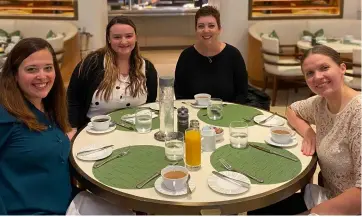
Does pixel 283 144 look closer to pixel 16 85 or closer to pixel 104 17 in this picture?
pixel 16 85

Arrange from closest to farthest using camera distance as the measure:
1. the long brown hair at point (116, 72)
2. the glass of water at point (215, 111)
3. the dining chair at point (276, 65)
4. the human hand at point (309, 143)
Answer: the human hand at point (309, 143), the glass of water at point (215, 111), the long brown hair at point (116, 72), the dining chair at point (276, 65)

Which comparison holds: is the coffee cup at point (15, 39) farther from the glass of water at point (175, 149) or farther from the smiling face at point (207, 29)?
the glass of water at point (175, 149)

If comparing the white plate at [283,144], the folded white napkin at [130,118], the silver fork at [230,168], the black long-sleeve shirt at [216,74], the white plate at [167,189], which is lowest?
the white plate at [167,189]

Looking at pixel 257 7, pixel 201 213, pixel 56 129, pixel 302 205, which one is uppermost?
pixel 257 7

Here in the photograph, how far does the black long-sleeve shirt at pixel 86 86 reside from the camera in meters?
2.77

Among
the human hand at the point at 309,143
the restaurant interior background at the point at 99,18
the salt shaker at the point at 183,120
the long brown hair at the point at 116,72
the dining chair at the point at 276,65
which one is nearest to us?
the human hand at the point at 309,143

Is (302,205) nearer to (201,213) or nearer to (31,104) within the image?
(201,213)

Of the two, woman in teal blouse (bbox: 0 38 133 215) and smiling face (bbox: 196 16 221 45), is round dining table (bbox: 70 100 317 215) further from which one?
smiling face (bbox: 196 16 221 45)

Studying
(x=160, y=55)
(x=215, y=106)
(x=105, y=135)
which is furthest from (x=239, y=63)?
(x=160, y=55)

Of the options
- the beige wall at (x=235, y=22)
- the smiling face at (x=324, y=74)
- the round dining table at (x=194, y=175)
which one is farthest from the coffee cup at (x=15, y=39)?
the smiling face at (x=324, y=74)

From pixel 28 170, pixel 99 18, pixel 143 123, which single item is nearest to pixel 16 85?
pixel 28 170

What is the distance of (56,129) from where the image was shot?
1994mm

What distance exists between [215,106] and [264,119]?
29 centimetres

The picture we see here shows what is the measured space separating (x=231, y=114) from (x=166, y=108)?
1.62ft
